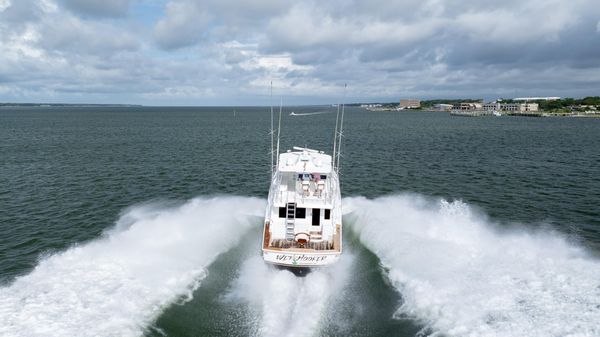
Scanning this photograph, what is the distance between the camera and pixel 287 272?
17.1m

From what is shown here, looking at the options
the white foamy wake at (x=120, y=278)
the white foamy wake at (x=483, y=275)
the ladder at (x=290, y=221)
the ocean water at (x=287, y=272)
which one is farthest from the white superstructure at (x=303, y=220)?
the white foamy wake at (x=120, y=278)

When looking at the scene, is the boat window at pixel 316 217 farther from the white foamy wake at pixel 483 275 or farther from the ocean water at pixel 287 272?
the white foamy wake at pixel 483 275

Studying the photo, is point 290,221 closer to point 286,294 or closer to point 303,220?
point 303,220

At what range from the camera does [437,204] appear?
93.1ft

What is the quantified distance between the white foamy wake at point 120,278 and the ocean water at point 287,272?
0.07m

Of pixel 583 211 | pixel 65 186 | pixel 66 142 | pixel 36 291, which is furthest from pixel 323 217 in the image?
pixel 66 142

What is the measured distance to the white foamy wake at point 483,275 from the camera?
45.7ft

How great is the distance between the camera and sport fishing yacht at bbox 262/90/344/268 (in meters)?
16.8

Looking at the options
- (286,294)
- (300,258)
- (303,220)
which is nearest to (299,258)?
(300,258)

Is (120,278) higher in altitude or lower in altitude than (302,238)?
lower

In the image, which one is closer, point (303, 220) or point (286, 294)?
point (286, 294)

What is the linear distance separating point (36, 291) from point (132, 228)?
24.1 feet

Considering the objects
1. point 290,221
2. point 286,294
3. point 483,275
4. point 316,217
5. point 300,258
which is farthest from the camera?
point 316,217

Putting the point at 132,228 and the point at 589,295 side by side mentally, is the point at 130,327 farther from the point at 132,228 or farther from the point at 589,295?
the point at 589,295
